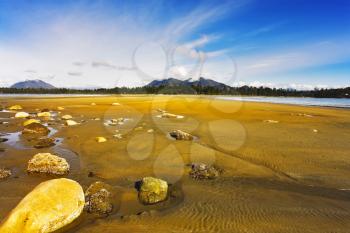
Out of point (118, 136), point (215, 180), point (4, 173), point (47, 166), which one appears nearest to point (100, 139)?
point (118, 136)

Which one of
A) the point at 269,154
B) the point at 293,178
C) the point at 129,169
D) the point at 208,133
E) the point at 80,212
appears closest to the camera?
the point at 80,212

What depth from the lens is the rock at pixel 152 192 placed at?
8.13m

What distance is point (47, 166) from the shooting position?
34.5 ft

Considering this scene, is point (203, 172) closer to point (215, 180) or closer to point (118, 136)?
point (215, 180)

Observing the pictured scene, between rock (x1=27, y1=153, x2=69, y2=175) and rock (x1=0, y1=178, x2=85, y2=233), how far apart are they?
356 cm

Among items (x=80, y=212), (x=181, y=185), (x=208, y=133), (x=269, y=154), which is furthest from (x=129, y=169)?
(x=208, y=133)

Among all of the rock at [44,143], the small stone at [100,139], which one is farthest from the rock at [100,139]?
the rock at [44,143]

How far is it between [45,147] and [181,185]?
29.8 ft

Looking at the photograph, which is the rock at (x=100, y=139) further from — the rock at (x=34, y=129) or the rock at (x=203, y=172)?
the rock at (x=203, y=172)

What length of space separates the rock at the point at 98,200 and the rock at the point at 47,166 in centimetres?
264

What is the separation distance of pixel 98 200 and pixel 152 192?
1.63 meters

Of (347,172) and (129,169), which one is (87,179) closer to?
(129,169)

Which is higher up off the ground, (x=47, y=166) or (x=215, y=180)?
(x=47, y=166)

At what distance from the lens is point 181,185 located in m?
9.45
